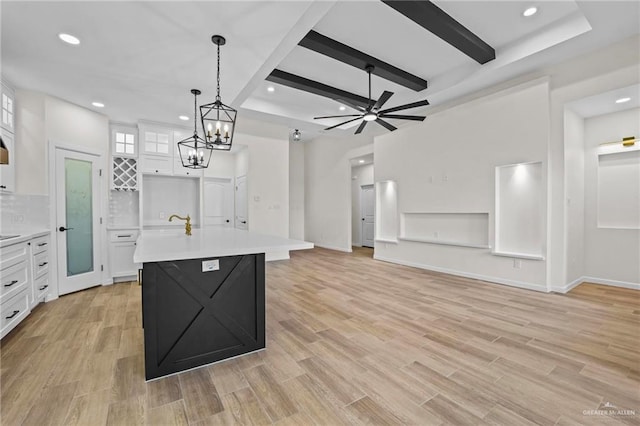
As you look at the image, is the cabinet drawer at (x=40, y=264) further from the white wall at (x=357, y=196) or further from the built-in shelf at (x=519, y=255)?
the white wall at (x=357, y=196)

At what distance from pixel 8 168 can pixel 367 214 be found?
27.0 feet

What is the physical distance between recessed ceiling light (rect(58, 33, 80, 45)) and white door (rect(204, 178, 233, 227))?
3.87 m

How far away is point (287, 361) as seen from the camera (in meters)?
2.29

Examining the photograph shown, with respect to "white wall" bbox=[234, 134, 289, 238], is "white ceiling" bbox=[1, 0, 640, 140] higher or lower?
higher

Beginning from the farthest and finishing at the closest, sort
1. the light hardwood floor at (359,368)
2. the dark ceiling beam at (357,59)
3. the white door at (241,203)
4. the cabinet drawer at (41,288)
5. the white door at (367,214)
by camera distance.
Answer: the white door at (367,214) → the white door at (241,203) → the dark ceiling beam at (357,59) → the cabinet drawer at (41,288) → the light hardwood floor at (359,368)

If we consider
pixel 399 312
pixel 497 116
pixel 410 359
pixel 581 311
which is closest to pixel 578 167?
pixel 497 116

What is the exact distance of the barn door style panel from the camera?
6.65ft

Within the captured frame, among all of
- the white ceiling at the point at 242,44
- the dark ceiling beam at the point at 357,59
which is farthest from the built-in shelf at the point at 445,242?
the dark ceiling beam at the point at 357,59

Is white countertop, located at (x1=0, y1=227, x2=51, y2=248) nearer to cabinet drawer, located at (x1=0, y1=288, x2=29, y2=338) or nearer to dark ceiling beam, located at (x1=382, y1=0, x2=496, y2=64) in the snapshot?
cabinet drawer, located at (x1=0, y1=288, x2=29, y2=338)

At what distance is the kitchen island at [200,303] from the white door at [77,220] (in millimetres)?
3134

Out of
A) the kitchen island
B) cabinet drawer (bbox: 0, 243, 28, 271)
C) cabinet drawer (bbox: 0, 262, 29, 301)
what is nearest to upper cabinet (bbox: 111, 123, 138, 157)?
cabinet drawer (bbox: 0, 243, 28, 271)

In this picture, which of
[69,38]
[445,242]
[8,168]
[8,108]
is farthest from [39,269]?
[445,242]

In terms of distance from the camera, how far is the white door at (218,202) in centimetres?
650

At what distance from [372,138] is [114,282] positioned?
258 inches
